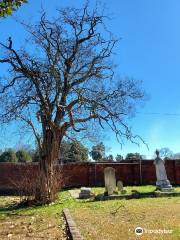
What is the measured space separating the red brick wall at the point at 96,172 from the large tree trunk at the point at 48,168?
39.3ft

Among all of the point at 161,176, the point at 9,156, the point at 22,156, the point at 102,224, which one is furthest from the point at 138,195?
the point at 22,156

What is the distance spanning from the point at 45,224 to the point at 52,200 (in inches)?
290

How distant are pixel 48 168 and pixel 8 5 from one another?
1395cm

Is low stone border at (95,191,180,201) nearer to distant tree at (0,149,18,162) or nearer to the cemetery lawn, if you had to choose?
the cemetery lawn

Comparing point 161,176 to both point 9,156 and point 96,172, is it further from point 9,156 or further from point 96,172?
point 9,156

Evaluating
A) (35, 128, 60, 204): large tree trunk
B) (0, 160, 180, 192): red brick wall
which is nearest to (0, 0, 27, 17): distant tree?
(35, 128, 60, 204): large tree trunk

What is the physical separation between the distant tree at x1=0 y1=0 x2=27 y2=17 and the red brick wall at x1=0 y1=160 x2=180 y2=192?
2605 centimetres

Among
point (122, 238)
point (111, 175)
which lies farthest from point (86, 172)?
point (122, 238)

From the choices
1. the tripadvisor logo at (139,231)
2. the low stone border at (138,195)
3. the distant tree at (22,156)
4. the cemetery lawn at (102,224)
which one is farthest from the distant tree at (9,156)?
the tripadvisor logo at (139,231)

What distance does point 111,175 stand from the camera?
877 inches

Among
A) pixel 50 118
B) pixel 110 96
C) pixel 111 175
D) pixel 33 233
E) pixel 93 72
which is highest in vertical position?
pixel 93 72

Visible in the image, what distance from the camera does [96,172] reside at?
111 feet

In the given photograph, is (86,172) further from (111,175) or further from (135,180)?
(111,175)

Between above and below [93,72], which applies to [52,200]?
below
